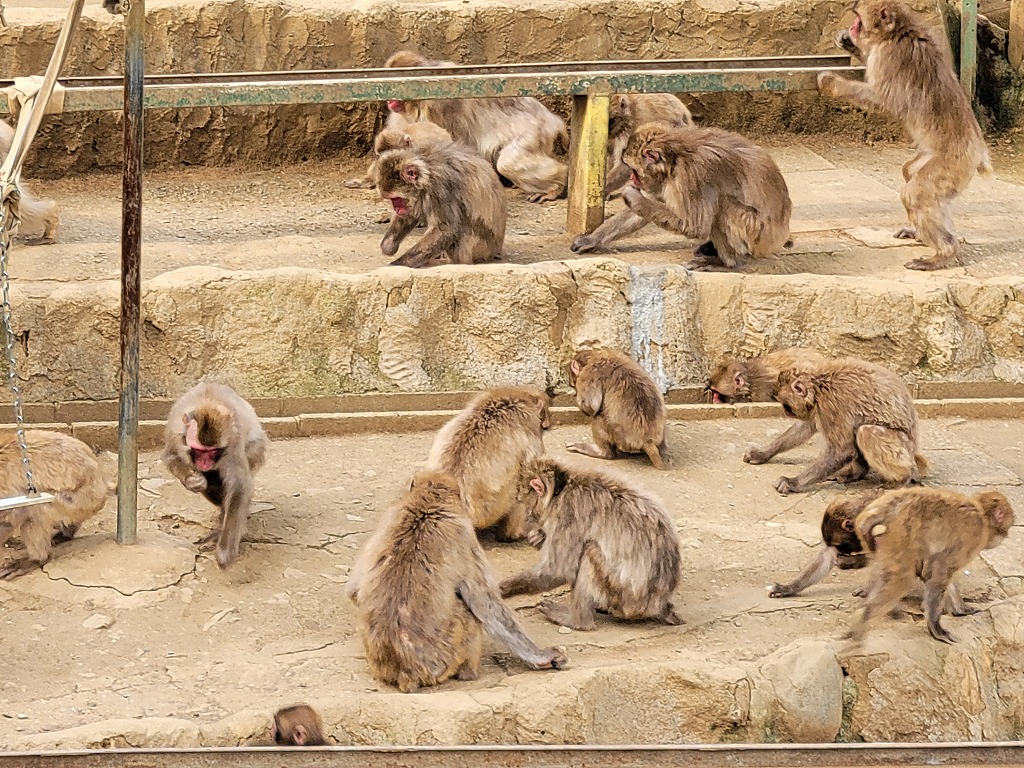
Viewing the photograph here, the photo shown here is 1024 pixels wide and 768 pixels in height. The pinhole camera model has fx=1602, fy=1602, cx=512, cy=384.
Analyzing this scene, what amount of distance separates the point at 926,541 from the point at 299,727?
282cm

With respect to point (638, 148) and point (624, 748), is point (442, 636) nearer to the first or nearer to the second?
point (624, 748)

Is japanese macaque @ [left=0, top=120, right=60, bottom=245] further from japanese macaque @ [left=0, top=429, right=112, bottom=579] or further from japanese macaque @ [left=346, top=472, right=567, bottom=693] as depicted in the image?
japanese macaque @ [left=346, top=472, right=567, bottom=693]

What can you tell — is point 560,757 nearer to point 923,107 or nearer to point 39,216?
point 39,216

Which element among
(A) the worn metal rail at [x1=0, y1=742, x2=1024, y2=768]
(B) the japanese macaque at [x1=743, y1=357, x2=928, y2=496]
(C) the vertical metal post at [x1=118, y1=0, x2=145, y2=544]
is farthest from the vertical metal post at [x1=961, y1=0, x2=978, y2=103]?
(A) the worn metal rail at [x1=0, y1=742, x2=1024, y2=768]

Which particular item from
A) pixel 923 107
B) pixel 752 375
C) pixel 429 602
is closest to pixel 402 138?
pixel 752 375

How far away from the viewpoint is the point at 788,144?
1302 centimetres

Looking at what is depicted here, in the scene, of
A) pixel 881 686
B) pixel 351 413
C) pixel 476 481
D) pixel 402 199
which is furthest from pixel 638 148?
pixel 881 686

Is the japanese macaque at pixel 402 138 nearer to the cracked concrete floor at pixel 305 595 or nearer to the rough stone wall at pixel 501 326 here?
the rough stone wall at pixel 501 326

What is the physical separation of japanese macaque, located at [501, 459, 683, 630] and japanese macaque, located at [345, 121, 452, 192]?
11.5 feet

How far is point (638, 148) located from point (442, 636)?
453 cm

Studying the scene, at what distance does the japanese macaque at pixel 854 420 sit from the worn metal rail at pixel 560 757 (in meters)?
2.95

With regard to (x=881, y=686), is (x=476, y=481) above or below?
above

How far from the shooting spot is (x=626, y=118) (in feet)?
37.4

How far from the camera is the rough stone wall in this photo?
9.19 meters
